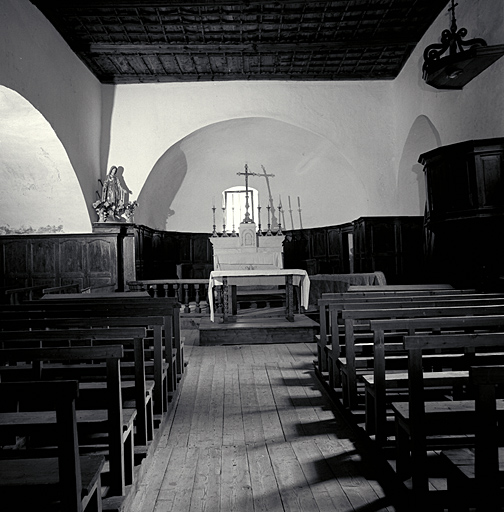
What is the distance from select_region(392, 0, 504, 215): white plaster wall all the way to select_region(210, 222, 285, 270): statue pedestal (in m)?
3.46

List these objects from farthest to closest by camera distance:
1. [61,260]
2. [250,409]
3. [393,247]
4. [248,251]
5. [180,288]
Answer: [248,251] → [393,247] → [61,260] → [180,288] → [250,409]

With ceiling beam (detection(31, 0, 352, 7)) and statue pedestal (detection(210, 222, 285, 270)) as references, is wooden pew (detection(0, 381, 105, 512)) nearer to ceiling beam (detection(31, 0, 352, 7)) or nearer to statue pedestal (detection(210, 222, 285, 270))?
ceiling beam (detection(31, 0, 352, 7))

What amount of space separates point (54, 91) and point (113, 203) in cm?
314

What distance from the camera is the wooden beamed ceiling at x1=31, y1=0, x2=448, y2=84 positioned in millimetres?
10391

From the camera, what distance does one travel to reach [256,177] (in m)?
16.6

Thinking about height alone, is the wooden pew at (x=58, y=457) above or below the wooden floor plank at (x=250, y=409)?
above

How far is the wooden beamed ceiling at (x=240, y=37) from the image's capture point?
10.4 meters

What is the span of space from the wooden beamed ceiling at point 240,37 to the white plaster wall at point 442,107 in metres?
0.60

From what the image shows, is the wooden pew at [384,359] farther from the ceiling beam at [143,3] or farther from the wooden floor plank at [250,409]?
the ceiling beam at [143,3]

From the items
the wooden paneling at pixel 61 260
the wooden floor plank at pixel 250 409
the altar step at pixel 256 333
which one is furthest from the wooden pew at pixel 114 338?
the wooden paneling at pixel 61 260

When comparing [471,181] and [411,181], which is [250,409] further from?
[411,181]

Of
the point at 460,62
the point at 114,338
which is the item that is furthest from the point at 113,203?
the point at 114,338

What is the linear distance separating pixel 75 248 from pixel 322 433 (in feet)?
32.4

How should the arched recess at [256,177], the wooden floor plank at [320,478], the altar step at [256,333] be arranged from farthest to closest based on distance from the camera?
1. the arched recess at [256,177]
2. the altar step at [256,333]
3. the wooden floor plank at [320,478]
